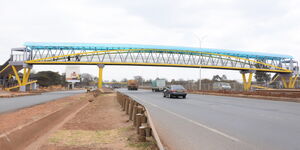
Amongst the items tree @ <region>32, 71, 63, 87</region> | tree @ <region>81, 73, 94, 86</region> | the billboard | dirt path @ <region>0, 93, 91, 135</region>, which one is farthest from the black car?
tree @ <region>81, 73, 94, 86</region>

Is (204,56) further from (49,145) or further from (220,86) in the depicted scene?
(49,145)

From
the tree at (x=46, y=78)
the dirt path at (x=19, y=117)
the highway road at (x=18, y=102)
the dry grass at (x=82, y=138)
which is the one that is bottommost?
the highway road at (x=18, y=102)

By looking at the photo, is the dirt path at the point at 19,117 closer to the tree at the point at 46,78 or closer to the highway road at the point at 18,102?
the highway road at the point at 18,102

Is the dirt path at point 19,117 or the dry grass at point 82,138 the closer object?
the dry grass at point 82,138

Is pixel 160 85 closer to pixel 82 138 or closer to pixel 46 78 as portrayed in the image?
pixel 82 138

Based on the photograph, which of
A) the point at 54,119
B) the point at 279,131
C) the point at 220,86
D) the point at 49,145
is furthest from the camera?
the point at 220,86

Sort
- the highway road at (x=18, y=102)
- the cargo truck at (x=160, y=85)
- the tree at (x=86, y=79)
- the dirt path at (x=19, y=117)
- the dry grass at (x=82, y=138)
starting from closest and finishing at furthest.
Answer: the dry grass at (x=82, y=138) → the dirt path at (x=19, y=117) → the highway road at (x=18, y=102) → the cargo truck at (x=160, y=85) → the tree at (x=86, y=79)

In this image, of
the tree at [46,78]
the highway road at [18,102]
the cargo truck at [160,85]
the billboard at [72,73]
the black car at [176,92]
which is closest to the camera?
the highway road at [18,102]

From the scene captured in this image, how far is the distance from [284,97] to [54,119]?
20.7 metres

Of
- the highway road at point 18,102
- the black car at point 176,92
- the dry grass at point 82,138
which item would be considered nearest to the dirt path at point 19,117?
the dry grass at point 82,138

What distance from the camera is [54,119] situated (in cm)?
1188

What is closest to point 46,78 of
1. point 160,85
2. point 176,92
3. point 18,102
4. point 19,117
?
point 160,85

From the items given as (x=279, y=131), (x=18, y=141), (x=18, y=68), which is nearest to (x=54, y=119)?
(x=18, y=141)

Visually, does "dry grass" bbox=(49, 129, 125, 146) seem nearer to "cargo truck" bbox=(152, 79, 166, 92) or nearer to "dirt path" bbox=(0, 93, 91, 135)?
"dirt path" bbox=(0, 93, 91, 135)
